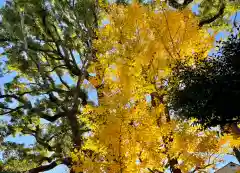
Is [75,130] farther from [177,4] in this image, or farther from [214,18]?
[214,18]

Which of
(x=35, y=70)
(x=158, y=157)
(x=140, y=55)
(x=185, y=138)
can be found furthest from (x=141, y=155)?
(x=35, y=70)

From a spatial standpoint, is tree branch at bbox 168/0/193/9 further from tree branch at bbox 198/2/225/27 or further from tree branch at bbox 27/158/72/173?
tree branch at bbox 27/158/72/173

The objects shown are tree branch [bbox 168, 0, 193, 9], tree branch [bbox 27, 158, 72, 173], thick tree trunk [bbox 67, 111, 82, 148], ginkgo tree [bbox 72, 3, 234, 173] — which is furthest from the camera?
tree branch [bbox 168, 0, 193, 9]

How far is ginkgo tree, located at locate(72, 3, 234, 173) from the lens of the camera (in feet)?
24.0

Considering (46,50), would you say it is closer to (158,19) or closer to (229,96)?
(158,19)

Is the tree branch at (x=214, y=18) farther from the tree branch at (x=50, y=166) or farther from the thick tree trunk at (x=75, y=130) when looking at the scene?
the tree branch at (x=50, y=166)

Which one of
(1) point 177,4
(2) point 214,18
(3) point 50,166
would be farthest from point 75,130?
(2) point 214,18

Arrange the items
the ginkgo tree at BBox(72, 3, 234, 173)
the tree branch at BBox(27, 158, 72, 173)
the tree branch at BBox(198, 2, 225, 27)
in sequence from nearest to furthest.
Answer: the ginkgo tree at BBox(72, 3, 234, 173) < the tree branch at BBox(27, 158, 72, 173) < the tree branch at BBox(198, 2, 225, 27)

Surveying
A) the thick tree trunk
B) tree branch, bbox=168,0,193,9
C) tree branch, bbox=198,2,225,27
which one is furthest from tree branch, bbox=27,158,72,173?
tree branch, bbox=198,2,225,27

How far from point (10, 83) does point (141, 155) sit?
6.79 m

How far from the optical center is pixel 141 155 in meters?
7.93

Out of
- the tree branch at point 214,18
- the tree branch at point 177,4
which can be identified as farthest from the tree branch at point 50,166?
the tree branch at point 214,18

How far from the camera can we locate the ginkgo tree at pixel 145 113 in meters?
7.30

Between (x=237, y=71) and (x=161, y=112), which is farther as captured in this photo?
(x=161, y=112)
